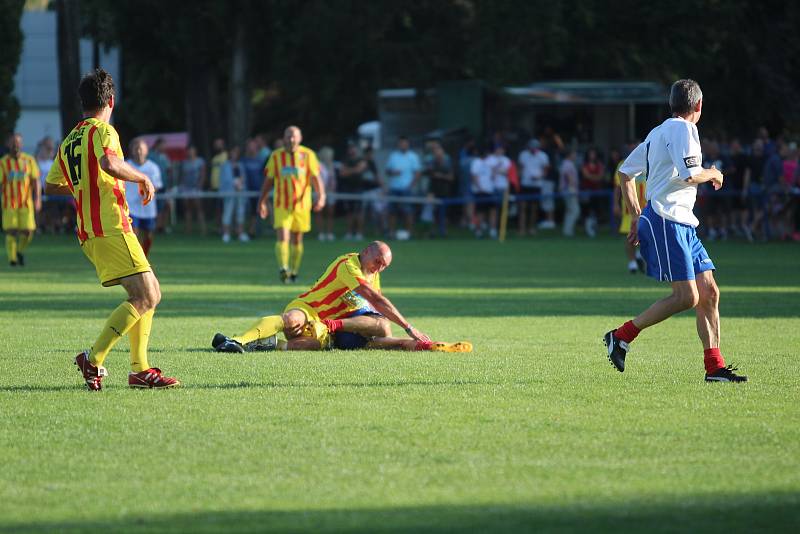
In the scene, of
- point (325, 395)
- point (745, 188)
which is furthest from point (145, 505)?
point (745, 188)

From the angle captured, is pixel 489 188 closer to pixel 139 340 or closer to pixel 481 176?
pixel 481 176

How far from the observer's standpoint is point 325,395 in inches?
357

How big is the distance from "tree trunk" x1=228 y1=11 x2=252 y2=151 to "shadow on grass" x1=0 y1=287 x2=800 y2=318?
2311 cm

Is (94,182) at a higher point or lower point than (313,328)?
higher

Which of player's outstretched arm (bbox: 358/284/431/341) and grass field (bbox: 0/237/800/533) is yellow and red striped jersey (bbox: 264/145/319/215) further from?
player's outstretched arm (bbox: 358/284/431/341)

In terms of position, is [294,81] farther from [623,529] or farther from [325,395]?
[623,529]

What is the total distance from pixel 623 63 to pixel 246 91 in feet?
36.5

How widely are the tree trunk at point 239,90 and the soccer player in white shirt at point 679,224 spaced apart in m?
30.7

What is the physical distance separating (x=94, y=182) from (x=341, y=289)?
3.11m

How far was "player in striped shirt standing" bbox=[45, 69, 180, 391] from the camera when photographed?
907 cm

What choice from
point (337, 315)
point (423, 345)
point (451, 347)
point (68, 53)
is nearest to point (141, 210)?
point (337, 315)

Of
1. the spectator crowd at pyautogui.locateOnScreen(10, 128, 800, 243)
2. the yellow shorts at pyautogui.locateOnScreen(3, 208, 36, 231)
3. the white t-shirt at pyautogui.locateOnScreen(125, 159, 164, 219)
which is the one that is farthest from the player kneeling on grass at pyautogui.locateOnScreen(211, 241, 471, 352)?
the spectator crowd at pyautogui.locateOnScreen(10, 128, 800, 243)

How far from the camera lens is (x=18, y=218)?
23078mm

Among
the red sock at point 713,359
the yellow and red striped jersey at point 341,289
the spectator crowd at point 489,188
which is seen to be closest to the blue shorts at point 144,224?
the yellow and red striped jersey at point 341,289
